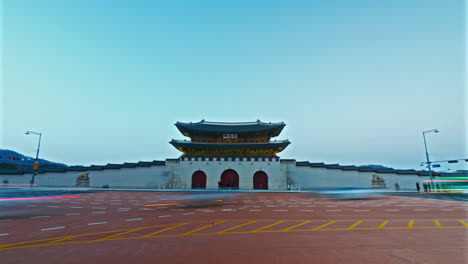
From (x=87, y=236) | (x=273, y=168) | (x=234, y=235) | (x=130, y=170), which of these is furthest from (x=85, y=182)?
(x=234, y=235)

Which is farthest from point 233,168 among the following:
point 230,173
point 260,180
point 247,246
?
point 247,246

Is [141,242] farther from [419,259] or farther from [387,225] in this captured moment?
[387,225]

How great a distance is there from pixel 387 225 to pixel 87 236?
361 inches

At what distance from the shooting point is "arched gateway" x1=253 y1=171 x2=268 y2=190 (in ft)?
103

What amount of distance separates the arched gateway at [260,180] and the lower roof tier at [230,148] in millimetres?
2824

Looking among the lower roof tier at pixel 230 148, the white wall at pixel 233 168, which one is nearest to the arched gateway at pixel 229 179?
the white wall at pixel 233 168

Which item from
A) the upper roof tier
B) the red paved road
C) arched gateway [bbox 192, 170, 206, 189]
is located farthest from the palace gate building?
the red paved road

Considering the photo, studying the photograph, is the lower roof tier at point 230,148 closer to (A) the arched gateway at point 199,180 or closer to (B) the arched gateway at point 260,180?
(A) the arched gateway at point 199,180

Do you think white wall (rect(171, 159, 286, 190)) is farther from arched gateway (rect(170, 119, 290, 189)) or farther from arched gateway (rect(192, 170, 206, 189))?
arched gateway (rect(192, 170, 206, 189))

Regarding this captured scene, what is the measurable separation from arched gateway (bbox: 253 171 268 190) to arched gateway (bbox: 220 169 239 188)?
2.80 m

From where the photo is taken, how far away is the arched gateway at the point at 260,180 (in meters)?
31.4

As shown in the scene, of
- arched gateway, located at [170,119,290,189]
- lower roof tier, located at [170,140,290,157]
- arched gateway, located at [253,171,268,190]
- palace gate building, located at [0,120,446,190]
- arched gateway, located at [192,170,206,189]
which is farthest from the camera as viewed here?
lower roof tier, located at [170,140,290,157]

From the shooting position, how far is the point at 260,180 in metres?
31.6

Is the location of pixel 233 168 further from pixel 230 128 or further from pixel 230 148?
pixel 230 128
